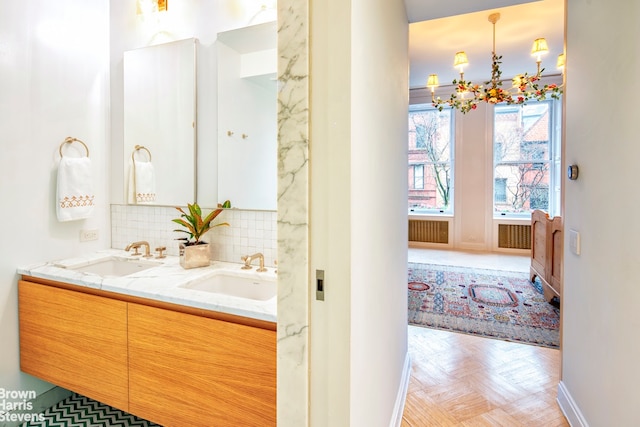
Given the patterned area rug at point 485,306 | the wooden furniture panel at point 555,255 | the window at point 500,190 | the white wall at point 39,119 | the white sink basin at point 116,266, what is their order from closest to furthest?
1. the white wall at point 39,119
2. the white sink basin at point 116,266
3. the patterned area rug at point 485,306
4. the wooden furniture panel at point 555,255
5. the window at point 500,190

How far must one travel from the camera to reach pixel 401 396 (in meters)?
1.92

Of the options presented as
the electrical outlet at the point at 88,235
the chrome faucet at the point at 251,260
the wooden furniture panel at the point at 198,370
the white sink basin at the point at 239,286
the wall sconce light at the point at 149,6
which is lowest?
the wooden furniture panel at the point at 198,370

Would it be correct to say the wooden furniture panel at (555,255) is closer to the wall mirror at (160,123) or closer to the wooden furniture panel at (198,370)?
the wooden furniture panel at (198,370)

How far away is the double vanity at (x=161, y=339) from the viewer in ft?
4.30

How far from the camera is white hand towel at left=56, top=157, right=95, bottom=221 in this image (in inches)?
79.6

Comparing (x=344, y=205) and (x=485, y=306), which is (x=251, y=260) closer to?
(x=344, y=205)

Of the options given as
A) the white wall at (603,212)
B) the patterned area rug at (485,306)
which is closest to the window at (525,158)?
the patterned area rug at (485,306)

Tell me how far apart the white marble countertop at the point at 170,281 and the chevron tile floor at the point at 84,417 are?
33.1 inches

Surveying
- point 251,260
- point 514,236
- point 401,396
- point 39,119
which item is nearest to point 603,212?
point 401,396

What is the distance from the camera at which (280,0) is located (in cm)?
97

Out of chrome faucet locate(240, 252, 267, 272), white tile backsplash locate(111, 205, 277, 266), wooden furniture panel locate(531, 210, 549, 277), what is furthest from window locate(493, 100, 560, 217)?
chrome faucet locate(240, 252, 267, 272)

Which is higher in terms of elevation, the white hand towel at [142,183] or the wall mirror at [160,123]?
the wall mirror at [160,123]

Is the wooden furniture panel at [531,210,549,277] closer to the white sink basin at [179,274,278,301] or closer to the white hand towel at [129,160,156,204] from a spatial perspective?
the white sink basin at [179,274,278,301]

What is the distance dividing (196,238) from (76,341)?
763 millimetres
